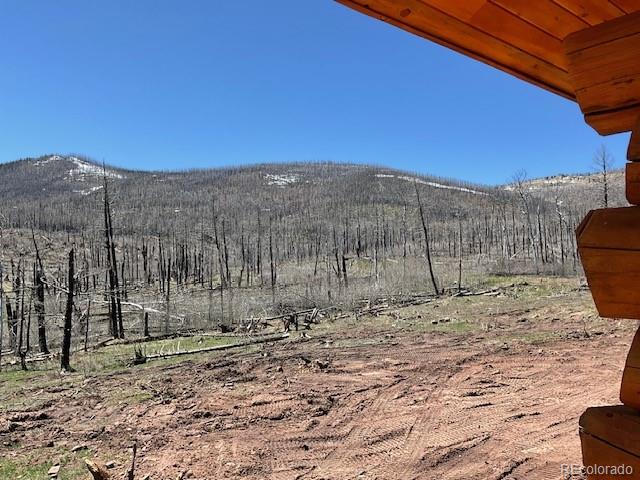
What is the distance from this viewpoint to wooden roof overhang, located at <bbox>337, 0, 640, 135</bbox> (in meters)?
1.14

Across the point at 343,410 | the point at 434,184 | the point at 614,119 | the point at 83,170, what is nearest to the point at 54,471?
the point at 343,410

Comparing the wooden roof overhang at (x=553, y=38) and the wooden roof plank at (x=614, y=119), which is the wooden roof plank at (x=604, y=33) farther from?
the wooden roof plank at (x=614, y=119)

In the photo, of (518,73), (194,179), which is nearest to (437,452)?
(518,73)

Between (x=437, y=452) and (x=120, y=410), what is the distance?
5.16m

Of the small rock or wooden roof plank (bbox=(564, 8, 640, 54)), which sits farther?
the small rock

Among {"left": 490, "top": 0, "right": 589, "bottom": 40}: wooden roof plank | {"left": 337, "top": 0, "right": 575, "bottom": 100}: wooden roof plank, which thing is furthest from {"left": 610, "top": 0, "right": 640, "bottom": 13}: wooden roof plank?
{"left": 337, "top": 0, "right": 575, "bottom": 100}: wooden roof plank

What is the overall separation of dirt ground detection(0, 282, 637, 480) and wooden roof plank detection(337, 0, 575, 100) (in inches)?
141

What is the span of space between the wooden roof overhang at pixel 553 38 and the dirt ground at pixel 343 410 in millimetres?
3733

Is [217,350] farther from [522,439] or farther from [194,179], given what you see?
[194,179]

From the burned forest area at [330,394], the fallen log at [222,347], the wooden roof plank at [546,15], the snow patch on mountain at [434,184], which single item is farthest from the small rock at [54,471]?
the snow patch on mountain at [434,184]

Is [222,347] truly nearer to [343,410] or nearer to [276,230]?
[343,410]

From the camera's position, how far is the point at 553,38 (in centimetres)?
166

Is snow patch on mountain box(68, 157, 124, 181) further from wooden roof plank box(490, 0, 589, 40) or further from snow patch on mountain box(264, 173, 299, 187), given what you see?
wooden roof plank box(490, 0, 589, 40)

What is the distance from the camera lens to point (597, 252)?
3.55 feet
